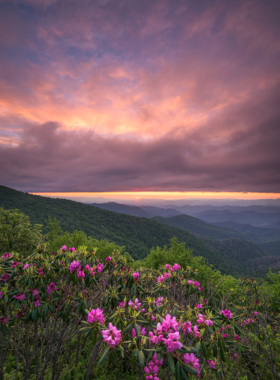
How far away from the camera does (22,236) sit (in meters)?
17.5

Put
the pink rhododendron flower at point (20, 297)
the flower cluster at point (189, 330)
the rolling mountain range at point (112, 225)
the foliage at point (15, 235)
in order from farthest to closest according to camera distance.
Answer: the rolling mountain range at point (112, 225) < the foliage at point (15, 235) < the pink rhododendron flower at point (20, 297) < the flower cluster at point (189, 330)

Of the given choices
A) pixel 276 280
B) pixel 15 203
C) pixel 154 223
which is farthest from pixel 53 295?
pixel 154 223

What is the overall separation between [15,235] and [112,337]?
20.1 metres

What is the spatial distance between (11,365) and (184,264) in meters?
19.2

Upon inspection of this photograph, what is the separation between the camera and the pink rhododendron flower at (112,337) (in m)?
2.26

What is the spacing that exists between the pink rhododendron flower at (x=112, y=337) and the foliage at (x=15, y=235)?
1837cm

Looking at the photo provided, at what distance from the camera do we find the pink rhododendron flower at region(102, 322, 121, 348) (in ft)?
7.40

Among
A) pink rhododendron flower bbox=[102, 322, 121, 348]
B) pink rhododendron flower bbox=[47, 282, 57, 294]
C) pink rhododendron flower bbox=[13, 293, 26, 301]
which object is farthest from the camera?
pink rhododendron flower bbox=[47, 282, 57, 294]

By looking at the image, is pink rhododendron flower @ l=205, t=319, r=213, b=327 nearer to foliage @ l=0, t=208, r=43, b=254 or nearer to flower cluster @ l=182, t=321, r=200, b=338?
flower cluster @ l=182, t=321, r=200, b=338

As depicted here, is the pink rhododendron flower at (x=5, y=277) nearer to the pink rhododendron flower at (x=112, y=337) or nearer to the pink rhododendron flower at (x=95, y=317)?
the pink rhododendron flower at (x=95, y=317)

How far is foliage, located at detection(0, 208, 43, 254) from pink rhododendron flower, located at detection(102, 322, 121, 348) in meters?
18.4

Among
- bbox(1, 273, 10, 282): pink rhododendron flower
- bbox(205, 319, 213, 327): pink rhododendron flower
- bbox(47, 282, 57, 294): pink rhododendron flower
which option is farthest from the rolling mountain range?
bbox(205, 319, 213, 327): pink rhododendron flower

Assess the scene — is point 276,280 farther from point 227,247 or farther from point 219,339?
point 227,247

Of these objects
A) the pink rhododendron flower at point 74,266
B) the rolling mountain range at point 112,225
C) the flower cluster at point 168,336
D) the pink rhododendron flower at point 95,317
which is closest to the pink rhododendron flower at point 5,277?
the pink rhododendron flower at point 74,266
